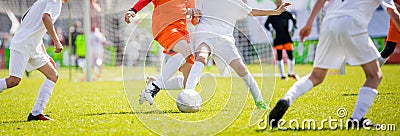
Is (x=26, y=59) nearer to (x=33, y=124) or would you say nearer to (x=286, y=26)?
(x=33, y=124)

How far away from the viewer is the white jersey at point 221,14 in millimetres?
6375

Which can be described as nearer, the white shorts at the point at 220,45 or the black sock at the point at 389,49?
the white shorts at the point at 220,45

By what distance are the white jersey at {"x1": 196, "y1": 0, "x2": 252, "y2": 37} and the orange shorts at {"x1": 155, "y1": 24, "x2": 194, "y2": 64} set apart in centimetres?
45

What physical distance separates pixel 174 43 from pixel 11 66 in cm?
183

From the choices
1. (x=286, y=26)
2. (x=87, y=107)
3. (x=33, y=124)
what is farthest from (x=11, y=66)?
(x=286, y=26)

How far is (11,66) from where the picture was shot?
654 cm

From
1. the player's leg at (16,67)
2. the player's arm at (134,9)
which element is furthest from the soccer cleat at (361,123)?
the player's leg at (16,67)

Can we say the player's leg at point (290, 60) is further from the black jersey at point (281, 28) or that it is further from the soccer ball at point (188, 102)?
the soccer ball at point (188, 102)

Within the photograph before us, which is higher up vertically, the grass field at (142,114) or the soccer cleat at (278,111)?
the soccer cleat at (278,111)

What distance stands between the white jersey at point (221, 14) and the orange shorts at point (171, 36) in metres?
0.45

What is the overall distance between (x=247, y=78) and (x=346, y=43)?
1.64m

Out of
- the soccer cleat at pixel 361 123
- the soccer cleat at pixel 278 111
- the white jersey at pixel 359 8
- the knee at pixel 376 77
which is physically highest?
the white jersey at pixel 359 8

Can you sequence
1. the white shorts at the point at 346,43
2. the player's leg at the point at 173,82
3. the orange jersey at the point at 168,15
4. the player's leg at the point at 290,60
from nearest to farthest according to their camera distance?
1. the white shorts at the point at 346,43
2. the orange jersey at the point at 168,15
3. the player's leg at the point at 173,82
4. the player's leg at the point at 290,60

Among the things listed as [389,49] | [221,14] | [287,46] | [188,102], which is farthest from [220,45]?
[287,46]
